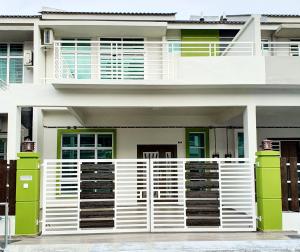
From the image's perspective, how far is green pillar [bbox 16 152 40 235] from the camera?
380 inches

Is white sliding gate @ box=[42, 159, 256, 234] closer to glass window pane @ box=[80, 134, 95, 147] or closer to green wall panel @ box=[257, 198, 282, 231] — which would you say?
green wall panel @ box=[257, 198, 282, 231]

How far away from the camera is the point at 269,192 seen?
10062 mm

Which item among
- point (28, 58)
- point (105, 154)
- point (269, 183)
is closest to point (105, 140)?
point (105, 154)

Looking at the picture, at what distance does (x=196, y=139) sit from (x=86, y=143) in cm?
398

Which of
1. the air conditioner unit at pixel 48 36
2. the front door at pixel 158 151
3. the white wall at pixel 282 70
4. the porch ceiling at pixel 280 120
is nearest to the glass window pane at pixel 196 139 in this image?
Answer: the front door at pixel 158 151

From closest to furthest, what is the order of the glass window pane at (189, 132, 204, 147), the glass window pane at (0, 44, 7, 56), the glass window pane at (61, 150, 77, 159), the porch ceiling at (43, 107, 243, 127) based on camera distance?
the porch ceiling at (43, 107, 243, 127)
the glass window pane at (61, 150, 77, 159)
the glass window pane at (189, 132, 204, 147)
the glass window pane at (0, 44, 7, 56)

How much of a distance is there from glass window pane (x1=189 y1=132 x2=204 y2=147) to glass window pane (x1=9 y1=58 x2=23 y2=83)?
6522 mm

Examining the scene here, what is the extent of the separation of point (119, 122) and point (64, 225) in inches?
211

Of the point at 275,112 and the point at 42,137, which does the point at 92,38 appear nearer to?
the point at 42,137

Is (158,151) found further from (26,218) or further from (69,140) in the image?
(26,218)

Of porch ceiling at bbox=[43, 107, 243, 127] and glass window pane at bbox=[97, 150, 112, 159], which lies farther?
glass window pane at bbox=[97, 150, 112, 159]

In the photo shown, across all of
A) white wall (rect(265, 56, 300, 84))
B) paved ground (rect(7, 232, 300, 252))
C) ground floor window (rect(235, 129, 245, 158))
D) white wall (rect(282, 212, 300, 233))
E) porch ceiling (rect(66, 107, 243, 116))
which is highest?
white wall (rect(265, 56, 300, 84))

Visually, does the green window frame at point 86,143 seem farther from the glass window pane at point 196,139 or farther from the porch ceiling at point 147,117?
the glass window pane at point 196,139

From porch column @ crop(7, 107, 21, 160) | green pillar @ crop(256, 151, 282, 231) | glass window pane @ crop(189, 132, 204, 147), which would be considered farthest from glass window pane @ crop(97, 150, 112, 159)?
green pillar @ crop(256, 151, 282, 231)
